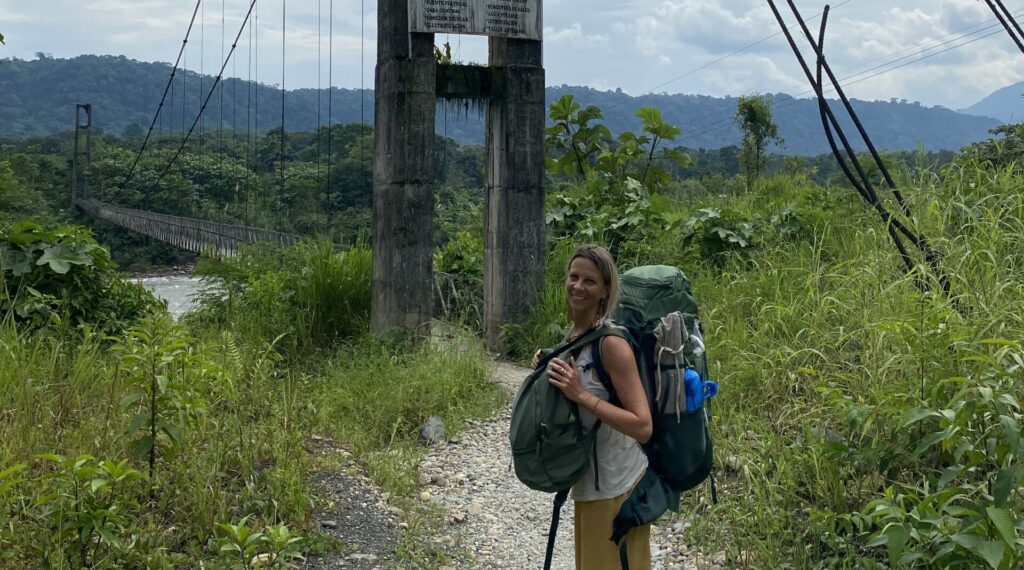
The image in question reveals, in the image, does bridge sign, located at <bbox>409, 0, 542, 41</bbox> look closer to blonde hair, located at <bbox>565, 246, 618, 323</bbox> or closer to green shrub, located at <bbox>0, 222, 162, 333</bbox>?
green shrub, located at <bbox>0, 222, 162, 333</bbox>

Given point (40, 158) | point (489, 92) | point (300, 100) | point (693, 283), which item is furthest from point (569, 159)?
point (300, 100)

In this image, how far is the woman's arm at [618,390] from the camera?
2021mm

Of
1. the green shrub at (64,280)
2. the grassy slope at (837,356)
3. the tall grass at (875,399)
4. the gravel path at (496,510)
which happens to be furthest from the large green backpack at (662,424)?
the green shrub at (64,280)

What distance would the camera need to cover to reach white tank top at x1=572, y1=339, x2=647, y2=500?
2.10 metres

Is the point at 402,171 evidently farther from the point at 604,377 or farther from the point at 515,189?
the point at 604,377

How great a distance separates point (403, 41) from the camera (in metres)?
6.04

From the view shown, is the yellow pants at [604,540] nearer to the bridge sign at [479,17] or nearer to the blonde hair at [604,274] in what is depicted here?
the blonde hair at [604,274]

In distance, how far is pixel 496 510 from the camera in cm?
374

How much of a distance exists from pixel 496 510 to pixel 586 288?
185cm

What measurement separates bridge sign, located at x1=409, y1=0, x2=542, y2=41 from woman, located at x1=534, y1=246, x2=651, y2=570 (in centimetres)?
426

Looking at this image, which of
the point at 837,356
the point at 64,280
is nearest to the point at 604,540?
the point at 837,356

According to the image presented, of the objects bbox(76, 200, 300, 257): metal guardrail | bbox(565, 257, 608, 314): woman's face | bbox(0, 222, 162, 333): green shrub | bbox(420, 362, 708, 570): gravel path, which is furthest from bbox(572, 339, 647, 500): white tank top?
bbox(76, 200, 300, 257): metal guardrail

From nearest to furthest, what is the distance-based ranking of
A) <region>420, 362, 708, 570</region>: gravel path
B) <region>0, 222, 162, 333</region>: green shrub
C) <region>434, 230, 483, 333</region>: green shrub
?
<region>420, 362, 708, 570</region>: gravel path → <region>0, 222, 162, 333</region>: green shrub → <region>434, 230, 483, 333</region>: green shrub

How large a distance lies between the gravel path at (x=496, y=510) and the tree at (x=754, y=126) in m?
19.9
